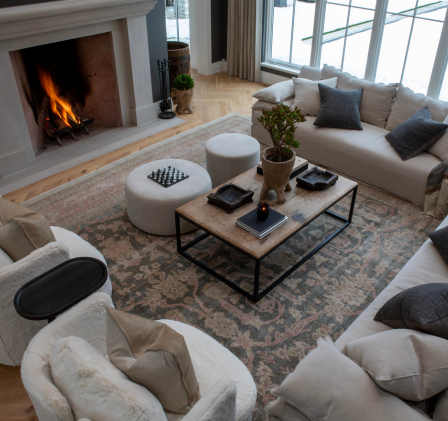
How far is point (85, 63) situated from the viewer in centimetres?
493

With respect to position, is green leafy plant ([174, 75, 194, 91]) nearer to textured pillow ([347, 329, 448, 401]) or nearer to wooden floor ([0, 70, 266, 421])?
wooden floor ([0, 70, 266, 421])

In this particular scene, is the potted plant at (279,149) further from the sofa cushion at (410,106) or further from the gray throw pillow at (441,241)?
the sofa cushion at (410,106)

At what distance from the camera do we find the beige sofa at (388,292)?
1.80 meters

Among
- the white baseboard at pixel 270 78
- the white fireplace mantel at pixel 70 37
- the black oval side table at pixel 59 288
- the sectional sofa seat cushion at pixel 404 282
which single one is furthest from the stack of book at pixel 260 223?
the white baseboard at pixel 270 78

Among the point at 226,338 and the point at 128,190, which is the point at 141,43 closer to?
the point at 128,190

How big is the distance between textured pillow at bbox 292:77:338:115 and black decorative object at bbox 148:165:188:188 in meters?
1.72

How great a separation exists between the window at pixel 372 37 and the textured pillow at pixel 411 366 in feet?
12.7

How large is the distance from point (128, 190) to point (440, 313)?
7.69 feet

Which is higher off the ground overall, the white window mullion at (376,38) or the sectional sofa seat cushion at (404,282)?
the white window mullion at (376,38)

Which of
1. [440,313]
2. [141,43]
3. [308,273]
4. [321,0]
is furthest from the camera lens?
[321,0]

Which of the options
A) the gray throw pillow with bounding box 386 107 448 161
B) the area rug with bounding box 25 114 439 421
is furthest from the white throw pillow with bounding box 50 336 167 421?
the gray throw pillow with bounding box 386 107 448 161

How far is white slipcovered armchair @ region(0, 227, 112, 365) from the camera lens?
209cm

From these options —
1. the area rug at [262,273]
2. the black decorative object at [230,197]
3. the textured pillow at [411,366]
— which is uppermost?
the textured pillow at [411,366]

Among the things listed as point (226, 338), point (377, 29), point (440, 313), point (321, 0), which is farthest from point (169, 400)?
point (321, 0)
